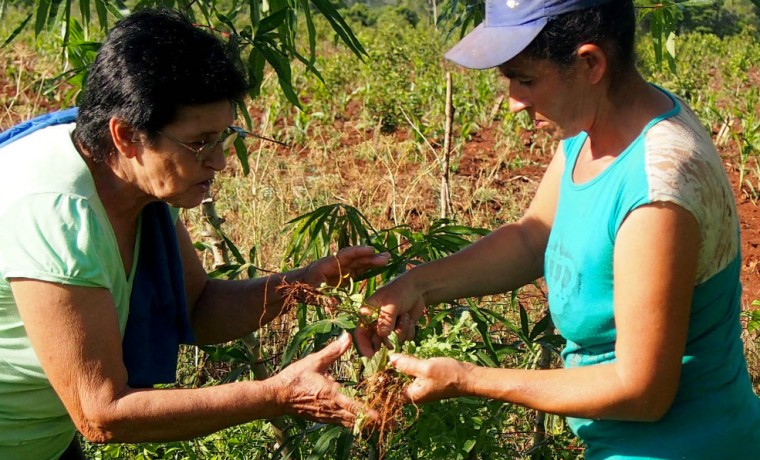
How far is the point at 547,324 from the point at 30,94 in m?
6.76

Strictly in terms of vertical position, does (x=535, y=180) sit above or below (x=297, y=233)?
below

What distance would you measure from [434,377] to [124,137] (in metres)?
0.72

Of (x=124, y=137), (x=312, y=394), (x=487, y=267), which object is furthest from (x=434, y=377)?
(x=124, y=137)

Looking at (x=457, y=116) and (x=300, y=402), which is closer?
(x=300, y=402)

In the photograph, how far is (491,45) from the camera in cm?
166

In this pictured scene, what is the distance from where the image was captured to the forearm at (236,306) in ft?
7.45

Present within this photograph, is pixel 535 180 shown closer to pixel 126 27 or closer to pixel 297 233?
pixel 297 233

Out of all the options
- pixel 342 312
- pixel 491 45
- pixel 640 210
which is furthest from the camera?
pixel 342 312

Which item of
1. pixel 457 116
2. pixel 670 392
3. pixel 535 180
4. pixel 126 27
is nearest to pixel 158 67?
pixel 126 27

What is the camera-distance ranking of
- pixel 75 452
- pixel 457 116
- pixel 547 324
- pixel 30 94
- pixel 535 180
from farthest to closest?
pixel 30 94 < pixel 457 116 < pixel 535 180 < pixel 547 324 < pixel 75 452

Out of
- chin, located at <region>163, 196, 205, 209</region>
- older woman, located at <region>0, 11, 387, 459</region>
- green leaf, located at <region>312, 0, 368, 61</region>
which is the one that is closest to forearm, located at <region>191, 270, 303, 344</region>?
older woman, located at <region>0, 11, 387, 459</region>

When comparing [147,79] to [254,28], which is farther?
[254,28]

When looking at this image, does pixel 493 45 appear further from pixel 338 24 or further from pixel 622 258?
pixel 338 24

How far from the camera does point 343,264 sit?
2207mm
